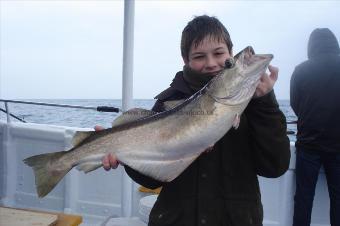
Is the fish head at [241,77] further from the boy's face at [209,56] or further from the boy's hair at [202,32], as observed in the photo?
the boy's hair at [202,32]

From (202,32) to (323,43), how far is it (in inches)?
128

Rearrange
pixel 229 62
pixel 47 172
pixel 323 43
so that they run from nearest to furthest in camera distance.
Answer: pixel 229 62
pixel 47 172
pixel 323 43

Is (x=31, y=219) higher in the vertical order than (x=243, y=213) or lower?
lower

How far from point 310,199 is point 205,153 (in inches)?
117

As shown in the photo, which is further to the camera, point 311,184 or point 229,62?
point 311,184

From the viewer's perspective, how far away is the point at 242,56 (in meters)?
2.20

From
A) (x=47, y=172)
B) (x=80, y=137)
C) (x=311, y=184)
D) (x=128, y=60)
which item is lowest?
(x=311, y=184)

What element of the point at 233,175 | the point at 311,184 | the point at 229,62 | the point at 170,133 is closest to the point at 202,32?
the point at 229,62

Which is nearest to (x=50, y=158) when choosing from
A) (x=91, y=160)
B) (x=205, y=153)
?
(x=91, y=160)

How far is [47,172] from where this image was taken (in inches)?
102

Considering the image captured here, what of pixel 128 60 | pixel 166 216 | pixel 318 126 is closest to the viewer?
pixel 166 216

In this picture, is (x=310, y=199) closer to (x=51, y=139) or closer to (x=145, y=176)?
(x=145, y=176)

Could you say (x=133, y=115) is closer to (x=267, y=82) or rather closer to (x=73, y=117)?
(x=267, y=82)

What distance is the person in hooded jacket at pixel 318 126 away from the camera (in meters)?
4.90
